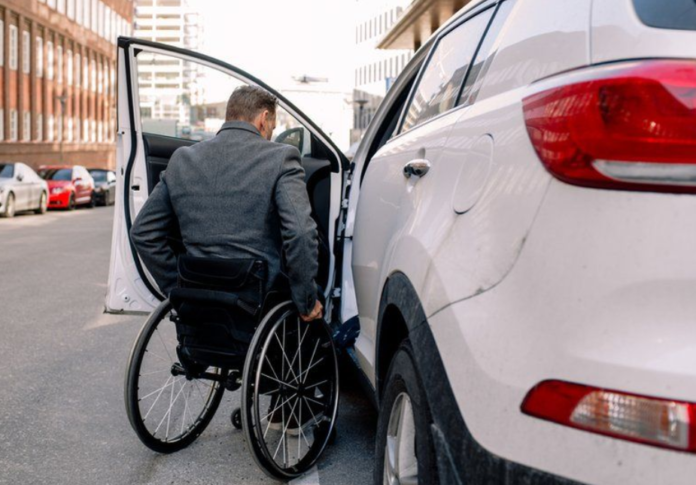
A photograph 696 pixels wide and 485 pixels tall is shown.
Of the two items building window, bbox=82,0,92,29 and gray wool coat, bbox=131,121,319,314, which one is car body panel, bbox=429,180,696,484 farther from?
building window, bbox=82,0,92,29

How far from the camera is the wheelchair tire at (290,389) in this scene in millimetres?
3803

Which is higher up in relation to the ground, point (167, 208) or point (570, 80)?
point (570, 80)

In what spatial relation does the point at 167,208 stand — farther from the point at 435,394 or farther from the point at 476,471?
the point at 476,471

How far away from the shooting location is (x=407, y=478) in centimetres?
268

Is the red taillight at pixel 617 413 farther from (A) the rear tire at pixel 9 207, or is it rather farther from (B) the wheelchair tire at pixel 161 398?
(A) the rear tire at pixel 9 207

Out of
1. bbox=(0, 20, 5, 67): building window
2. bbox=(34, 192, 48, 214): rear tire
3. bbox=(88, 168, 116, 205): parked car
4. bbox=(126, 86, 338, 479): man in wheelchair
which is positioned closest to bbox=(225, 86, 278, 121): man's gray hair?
bbox=(126, 86, 338, 479): man in wheelchair

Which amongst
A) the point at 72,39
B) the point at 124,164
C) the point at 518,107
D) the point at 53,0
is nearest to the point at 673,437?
the point at 518,107

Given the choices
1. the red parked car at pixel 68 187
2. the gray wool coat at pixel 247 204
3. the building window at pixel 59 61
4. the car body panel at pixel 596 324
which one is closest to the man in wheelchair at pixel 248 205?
the gray wool coat at pixel 247 204

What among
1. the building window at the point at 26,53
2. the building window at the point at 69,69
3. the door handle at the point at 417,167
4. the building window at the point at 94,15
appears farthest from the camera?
the building window at the point at 94,15

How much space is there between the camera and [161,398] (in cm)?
473

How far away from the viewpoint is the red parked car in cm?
3244

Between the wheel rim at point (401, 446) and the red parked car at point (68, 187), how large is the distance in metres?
30.9

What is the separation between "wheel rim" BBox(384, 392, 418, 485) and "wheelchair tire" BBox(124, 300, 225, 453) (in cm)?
156

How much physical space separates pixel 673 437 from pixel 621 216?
422 mm
